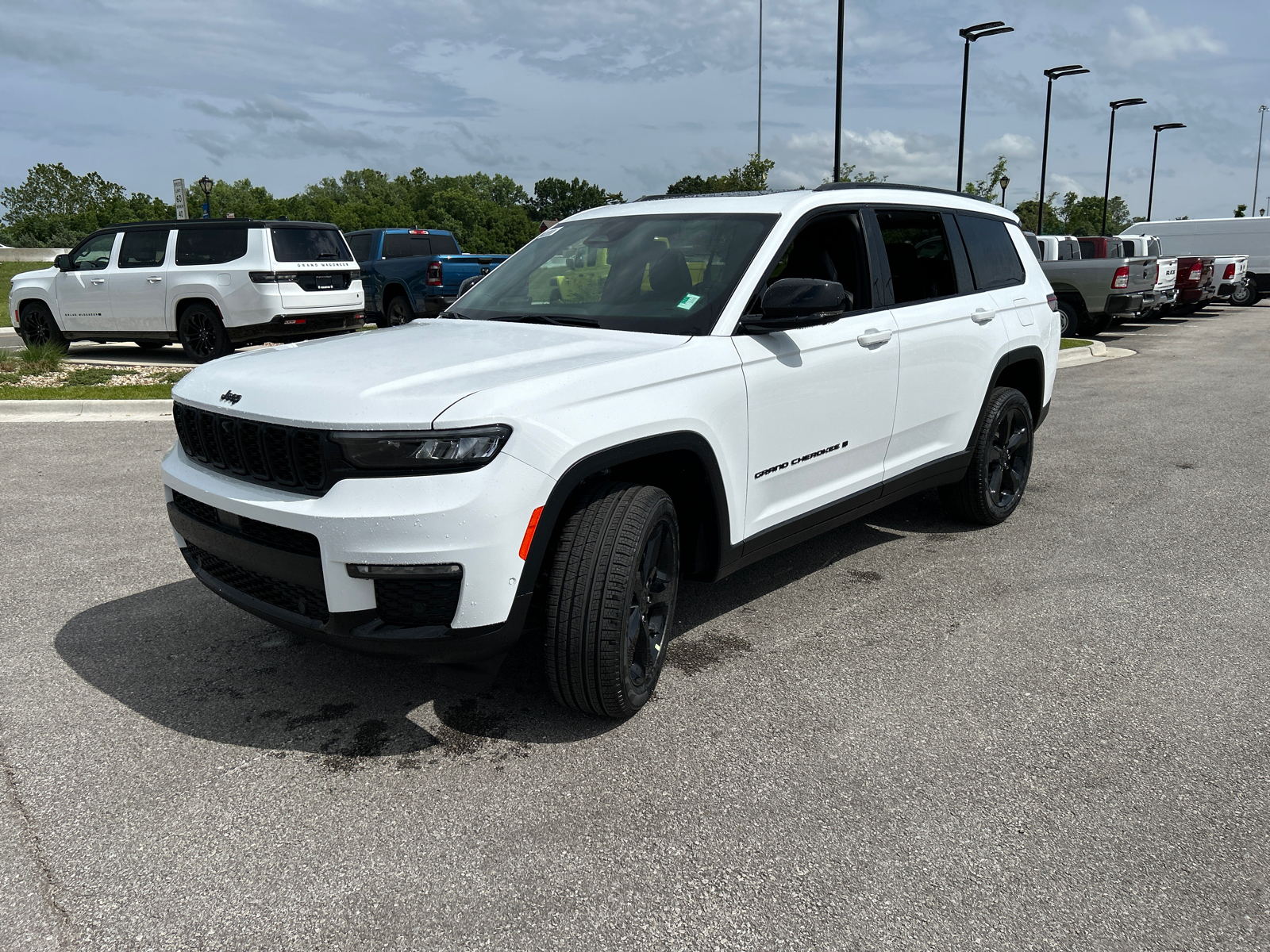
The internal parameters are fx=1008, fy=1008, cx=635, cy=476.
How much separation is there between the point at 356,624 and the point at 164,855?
80 cm

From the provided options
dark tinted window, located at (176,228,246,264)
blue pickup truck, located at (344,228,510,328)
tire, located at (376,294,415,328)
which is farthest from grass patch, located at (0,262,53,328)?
dark tinted window, located at (176,228,246,264)

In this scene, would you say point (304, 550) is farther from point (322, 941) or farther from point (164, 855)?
point (322, 941)

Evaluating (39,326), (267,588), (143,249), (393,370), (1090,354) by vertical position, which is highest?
(143,249)

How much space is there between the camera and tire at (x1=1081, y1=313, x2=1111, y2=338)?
1866 centimetres

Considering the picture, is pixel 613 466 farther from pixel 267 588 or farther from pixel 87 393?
pixel 87 393

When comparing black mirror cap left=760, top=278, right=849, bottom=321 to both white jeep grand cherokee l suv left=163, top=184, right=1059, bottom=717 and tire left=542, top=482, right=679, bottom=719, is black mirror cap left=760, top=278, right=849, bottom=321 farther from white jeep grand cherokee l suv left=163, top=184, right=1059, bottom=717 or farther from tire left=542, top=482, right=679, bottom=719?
tire left=542, top=482, right=679, bottom=719

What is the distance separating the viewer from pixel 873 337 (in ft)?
14.9

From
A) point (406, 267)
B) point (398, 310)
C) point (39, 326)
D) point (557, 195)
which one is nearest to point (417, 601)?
point (39, 326)

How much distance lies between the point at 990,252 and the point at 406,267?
12766 mm

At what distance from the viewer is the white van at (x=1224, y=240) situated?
29906 mm

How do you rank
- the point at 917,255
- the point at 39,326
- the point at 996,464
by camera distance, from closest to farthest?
the point at 917,255, the point at 996,464, the point at 39,326

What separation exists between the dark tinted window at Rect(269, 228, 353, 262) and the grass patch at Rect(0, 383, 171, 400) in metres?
2.90

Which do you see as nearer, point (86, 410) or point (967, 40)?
point (86, 410)

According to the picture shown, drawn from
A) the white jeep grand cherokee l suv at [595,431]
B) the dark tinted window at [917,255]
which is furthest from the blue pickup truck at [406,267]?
the white jeep grand cherokee l suv at [595,431]
